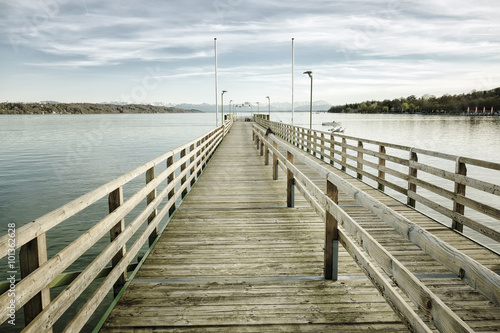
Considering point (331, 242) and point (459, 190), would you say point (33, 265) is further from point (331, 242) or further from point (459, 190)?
point (459, 190)

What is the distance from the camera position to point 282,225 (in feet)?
18.7

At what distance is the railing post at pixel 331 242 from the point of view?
143 inches

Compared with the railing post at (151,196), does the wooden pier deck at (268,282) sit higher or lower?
lower

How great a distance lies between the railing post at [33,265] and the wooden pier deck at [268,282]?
0.95 m

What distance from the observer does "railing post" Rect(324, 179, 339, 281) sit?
3.62 m

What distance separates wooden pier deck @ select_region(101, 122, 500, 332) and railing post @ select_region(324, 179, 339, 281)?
4.4 inches

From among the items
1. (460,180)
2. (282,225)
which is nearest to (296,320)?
(282,225)

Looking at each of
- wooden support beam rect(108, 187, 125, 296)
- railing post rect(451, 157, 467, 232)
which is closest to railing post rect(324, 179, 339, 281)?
wooden support beam rect(108, 187, 125, 296)

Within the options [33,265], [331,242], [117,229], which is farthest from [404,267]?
[117,229]

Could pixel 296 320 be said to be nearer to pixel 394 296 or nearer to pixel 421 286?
pixel 394 296

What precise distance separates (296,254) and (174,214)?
2.72 metres

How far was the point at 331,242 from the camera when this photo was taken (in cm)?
364

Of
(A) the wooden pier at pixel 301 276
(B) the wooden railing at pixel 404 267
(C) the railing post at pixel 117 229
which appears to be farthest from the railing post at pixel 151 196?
(B) the wooden railing at pixel 404 267

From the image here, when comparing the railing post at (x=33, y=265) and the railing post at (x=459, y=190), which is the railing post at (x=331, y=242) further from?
the railing post at (x=459, y=190)
